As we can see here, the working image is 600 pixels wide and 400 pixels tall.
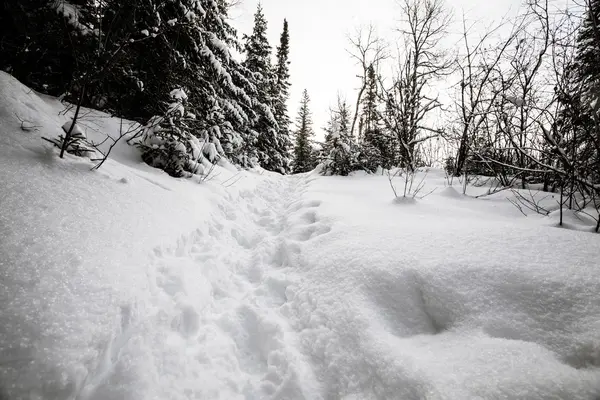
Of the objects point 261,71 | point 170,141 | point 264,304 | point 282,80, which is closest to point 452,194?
point 264,304

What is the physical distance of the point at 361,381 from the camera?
135 centimetres

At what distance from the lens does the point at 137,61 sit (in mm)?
4609

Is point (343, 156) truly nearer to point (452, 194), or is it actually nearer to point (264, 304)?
point (452, 194)

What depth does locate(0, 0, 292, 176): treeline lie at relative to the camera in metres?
3.20

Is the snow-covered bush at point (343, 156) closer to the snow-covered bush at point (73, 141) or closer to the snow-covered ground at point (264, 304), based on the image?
the snow-covered ground at point (264, 304)

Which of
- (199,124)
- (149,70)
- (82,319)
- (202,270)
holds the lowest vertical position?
(202,270)

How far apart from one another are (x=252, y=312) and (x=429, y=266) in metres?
1.46

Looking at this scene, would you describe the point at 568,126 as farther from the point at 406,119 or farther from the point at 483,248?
the point at 406,119

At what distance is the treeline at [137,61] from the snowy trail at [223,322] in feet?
6.59

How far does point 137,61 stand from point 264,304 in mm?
5176

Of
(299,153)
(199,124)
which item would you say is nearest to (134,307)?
(199,124)

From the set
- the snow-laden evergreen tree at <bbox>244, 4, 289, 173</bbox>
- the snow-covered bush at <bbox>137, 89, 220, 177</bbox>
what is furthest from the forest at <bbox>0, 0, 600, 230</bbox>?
the snow-laden evergreen tree at <bbox>244, 4, 289, 173</bbox>

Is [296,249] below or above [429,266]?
below

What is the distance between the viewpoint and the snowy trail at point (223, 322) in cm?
143
